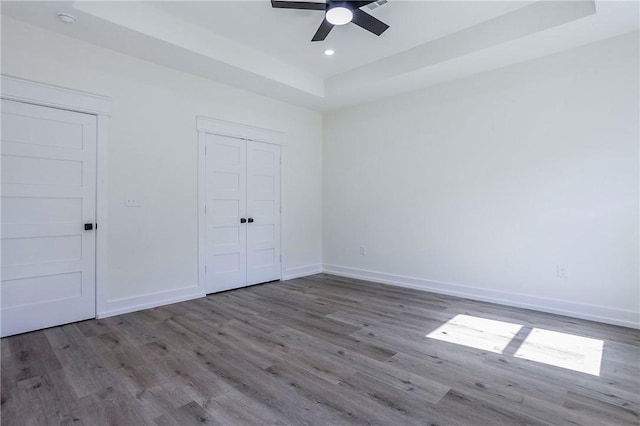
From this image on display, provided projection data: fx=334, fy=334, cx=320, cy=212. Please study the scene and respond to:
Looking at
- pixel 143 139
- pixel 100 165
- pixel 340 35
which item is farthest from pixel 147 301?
pixel 340 35

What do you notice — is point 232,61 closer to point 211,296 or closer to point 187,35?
point 187,35

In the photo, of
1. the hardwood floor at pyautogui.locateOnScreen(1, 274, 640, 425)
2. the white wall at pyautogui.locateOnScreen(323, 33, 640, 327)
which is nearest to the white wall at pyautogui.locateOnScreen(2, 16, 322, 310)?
the hardwood floor at pyautogui.locateOnScreen(1, 274, 640, 425)

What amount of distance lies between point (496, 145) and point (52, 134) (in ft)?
15.7

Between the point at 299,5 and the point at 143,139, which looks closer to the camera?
the point at 299,5

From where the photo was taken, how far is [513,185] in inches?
153

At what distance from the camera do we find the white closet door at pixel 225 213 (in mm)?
4434

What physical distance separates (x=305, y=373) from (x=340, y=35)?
345 centimetres

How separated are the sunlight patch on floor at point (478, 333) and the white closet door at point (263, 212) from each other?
9.06 feet

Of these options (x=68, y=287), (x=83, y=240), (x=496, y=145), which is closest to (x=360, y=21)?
(x=496, y=145)

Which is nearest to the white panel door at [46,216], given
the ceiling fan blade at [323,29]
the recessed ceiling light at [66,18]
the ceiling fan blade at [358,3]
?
the recessed ceiling light at [66,18]

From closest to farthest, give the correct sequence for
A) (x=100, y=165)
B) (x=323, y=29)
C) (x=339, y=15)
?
(x=339, y=15) < (x=323, y=29) < (x=100, y=165)

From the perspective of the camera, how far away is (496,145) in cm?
403

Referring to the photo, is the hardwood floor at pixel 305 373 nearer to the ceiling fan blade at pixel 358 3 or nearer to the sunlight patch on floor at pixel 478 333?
the sunlight patch on floor at pixel 478 333

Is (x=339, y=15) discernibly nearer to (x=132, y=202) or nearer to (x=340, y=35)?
(x=340, y=35)
